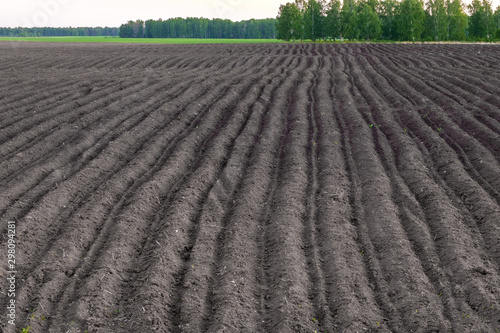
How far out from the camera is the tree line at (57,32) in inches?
5315

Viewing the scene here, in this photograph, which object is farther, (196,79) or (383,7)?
(383,7)

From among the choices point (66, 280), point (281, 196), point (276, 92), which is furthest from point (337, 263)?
point (276, 92)

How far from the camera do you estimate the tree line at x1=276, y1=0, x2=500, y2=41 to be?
7079 cm

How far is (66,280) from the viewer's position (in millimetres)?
5410

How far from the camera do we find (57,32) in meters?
167

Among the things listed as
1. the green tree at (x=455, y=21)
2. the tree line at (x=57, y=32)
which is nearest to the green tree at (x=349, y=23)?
the green tree at (x=455, y=21)

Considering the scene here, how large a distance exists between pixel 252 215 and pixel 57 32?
18534 cm

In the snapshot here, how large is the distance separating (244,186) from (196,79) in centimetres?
1152

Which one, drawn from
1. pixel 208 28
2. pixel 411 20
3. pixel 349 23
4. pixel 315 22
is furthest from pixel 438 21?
pixel 208 28

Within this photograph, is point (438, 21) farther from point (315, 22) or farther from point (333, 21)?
point (315, 22)

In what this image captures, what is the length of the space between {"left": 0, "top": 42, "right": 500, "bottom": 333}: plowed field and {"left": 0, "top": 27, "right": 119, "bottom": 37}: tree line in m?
144

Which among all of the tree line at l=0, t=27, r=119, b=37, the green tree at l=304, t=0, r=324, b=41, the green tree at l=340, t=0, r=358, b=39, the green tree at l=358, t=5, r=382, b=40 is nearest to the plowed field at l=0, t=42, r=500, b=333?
the green tree at l=358, t=5, r=382, b=40

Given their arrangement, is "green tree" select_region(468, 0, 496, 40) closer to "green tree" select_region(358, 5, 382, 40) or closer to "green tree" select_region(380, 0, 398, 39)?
"green tree" select_region(380, 0, 398, 39)

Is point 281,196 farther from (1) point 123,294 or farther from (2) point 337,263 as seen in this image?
(1) point 123,294
